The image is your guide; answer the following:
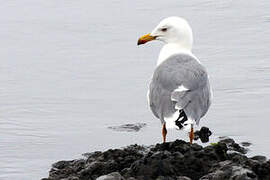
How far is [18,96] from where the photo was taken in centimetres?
1191

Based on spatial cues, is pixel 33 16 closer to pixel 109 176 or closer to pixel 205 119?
pixel 205 119

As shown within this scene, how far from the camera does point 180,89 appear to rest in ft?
26.2

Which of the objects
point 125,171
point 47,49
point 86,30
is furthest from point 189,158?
point 86,30

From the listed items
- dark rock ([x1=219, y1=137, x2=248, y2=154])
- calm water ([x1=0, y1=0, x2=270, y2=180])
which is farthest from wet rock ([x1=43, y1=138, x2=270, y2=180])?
calm water ([x1=0, y1=0, x2=270, y2=180])

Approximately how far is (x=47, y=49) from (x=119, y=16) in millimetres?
2674

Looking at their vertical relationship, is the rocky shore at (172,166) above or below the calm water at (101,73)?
below

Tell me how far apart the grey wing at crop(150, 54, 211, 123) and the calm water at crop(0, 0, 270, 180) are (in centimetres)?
121

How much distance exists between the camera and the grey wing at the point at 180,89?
26.0 ft

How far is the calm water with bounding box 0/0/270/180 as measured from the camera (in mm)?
9805

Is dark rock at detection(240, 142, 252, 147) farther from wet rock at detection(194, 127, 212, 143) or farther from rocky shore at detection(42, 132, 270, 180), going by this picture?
rocky shore at detection(42, 132, 270, 180)

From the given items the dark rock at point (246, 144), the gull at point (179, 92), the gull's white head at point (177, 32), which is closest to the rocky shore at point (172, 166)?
the gull at point (179, 92)

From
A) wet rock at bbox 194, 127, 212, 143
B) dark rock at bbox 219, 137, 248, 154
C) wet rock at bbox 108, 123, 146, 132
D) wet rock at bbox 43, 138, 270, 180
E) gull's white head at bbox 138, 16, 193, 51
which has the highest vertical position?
gull's white head at bbox 138, 16, 193, 51

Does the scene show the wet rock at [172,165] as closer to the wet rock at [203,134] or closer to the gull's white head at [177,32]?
the wet rock at [203,134]

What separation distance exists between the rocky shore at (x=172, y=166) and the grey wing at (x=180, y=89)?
397 mm
